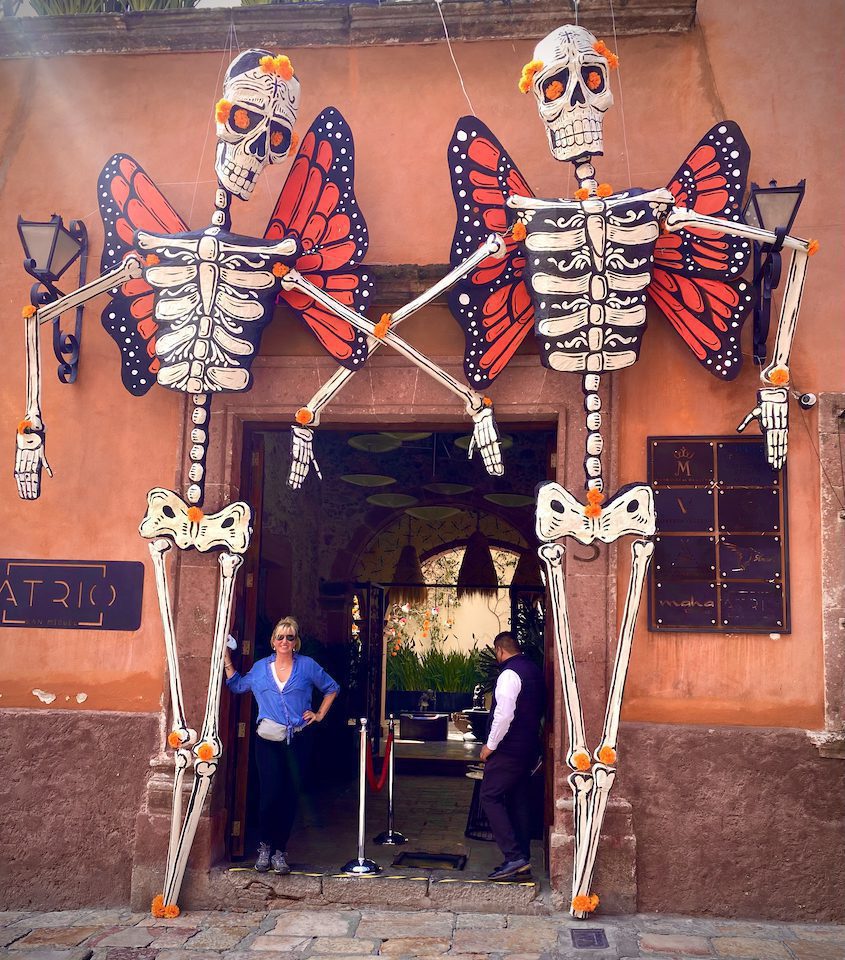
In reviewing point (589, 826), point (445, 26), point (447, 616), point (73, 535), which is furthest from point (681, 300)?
point (447, 616)

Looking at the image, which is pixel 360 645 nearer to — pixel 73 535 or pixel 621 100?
pixel 73 535

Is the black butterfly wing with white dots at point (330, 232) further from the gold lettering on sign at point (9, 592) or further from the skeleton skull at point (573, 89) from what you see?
the gold lettering on sign at point (9, 592)

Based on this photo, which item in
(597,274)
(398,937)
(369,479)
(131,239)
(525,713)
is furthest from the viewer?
(369,479)

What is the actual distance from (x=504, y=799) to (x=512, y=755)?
24 centimetres

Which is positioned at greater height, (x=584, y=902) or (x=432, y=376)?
(x=432, y=376)

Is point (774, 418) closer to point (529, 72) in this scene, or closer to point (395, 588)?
point (529, 72)

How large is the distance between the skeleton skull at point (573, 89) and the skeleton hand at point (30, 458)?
9.86ft

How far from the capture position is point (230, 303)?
16.3 feet

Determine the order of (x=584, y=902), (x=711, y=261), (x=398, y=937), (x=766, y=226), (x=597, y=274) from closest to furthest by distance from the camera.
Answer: (x=398, y=937), (x=584, y=902), (x=597, y=274), (x=766, y=226), (x=711, y=261)

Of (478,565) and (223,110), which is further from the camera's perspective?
(478,565)

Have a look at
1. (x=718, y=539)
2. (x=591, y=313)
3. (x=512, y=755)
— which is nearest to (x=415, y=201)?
(x=591, y=313)

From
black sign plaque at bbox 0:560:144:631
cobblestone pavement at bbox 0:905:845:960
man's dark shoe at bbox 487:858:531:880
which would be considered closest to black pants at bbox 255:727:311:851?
cobblestone pavement at bbox 0:905:845:960

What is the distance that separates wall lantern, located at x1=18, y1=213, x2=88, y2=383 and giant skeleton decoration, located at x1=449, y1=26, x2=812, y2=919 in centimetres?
221

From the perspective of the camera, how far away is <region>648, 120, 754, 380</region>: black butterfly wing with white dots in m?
4.89
